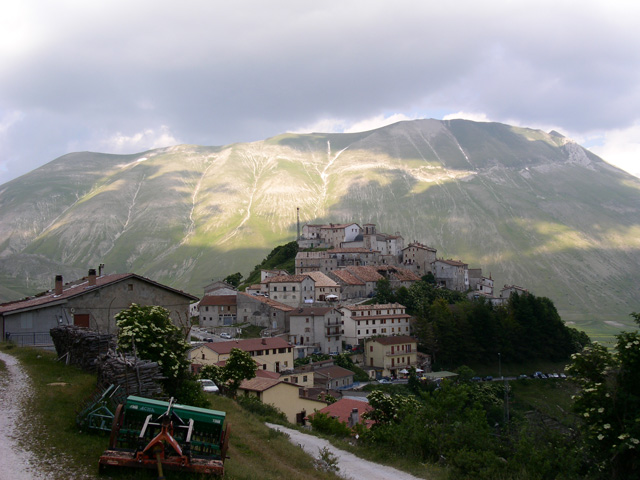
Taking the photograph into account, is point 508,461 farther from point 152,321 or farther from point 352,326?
point 352,326

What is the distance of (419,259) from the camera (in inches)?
4373

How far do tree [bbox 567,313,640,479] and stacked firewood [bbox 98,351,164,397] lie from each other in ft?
43.6

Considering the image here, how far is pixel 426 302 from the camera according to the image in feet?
287

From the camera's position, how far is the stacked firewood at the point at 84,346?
727 inches

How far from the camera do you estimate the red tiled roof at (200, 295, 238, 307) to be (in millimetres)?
81500

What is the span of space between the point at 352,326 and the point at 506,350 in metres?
24.4

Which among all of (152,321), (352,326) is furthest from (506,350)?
(152,321)

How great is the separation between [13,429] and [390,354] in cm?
6243

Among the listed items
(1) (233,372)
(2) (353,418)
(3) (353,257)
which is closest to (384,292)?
(3) (353,257)

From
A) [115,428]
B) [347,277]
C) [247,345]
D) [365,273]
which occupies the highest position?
[365,273]

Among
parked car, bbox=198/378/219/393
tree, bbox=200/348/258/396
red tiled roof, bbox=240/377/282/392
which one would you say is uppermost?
tree, bbox=200/348/258/396

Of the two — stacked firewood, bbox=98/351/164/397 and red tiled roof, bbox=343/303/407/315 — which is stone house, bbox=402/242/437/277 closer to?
red tiled roof, bbox=343/303/407/315

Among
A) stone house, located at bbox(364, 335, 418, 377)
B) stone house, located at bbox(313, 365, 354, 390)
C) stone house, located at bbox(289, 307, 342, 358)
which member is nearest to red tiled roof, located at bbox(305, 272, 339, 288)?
stone house, located at bbox(289, 307, 342, 358)

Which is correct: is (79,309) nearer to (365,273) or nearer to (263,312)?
(263,312)
